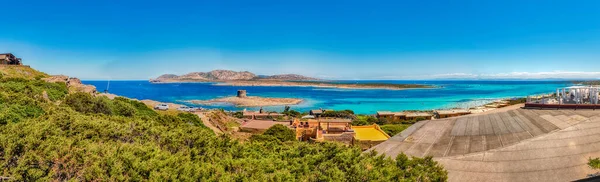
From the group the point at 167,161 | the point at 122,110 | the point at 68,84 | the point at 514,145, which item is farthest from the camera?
the point at 68,84

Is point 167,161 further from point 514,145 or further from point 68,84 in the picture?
point 68,84

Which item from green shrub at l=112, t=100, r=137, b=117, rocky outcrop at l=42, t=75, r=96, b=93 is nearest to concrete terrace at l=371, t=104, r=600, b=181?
green shrub at l=112, t=100, r=137, b=117

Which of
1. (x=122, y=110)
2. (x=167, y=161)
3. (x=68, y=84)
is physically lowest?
(x=122, y=110)

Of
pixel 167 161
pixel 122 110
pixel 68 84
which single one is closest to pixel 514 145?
pixel 167 161

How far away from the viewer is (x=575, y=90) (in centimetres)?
1622

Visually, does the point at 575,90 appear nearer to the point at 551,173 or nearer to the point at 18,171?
the point at 551,173

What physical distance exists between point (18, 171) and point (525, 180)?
14.3 metres

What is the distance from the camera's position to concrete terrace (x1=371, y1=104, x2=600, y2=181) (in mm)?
9484

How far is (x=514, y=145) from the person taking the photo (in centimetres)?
1117

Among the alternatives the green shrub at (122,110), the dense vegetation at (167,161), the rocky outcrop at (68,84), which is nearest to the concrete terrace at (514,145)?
the dense vegetation at (167,161)

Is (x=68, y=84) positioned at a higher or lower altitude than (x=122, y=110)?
higher

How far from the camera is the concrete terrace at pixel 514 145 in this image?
31.1 feet

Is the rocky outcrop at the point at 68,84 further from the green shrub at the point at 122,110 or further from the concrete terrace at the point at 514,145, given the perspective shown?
the concrete terrace at the point at 514,145

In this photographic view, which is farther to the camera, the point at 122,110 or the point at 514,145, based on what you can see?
the point at 122,110
